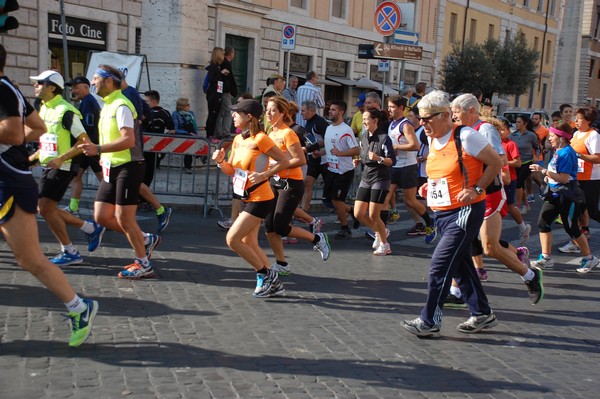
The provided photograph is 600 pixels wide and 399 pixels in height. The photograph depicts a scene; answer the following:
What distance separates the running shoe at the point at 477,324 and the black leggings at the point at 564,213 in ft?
10.1

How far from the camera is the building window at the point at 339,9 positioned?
29.9 meters

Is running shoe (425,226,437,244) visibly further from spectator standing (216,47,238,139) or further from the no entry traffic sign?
spectator standing (216,47,238,139)

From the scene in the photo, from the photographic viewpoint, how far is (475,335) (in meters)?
5.95

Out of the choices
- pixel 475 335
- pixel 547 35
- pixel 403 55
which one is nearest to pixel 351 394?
pixel 475 335

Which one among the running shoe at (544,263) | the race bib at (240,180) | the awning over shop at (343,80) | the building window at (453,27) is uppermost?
the building window at (453,27)

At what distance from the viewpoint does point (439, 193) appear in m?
5.79

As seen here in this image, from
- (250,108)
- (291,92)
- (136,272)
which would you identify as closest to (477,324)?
(250,108)

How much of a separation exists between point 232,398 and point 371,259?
5002 millimetres

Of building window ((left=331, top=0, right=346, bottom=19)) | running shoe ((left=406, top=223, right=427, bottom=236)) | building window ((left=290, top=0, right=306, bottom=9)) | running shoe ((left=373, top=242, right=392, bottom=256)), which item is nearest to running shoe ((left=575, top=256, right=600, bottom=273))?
running shoe ((left=373, top=242, right=392, bottom=256))

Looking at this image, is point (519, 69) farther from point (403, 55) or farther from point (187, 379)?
point (187, 379)

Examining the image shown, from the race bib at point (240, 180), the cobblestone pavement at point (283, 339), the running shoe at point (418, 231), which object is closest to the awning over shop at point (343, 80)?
the running shoe at point (418, 231)

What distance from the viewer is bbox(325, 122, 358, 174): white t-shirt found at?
1016 cm

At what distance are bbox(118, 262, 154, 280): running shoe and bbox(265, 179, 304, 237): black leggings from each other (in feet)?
4.05

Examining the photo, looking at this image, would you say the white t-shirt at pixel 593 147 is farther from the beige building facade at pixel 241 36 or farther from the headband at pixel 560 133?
the beige building facade at pixel 241 36
